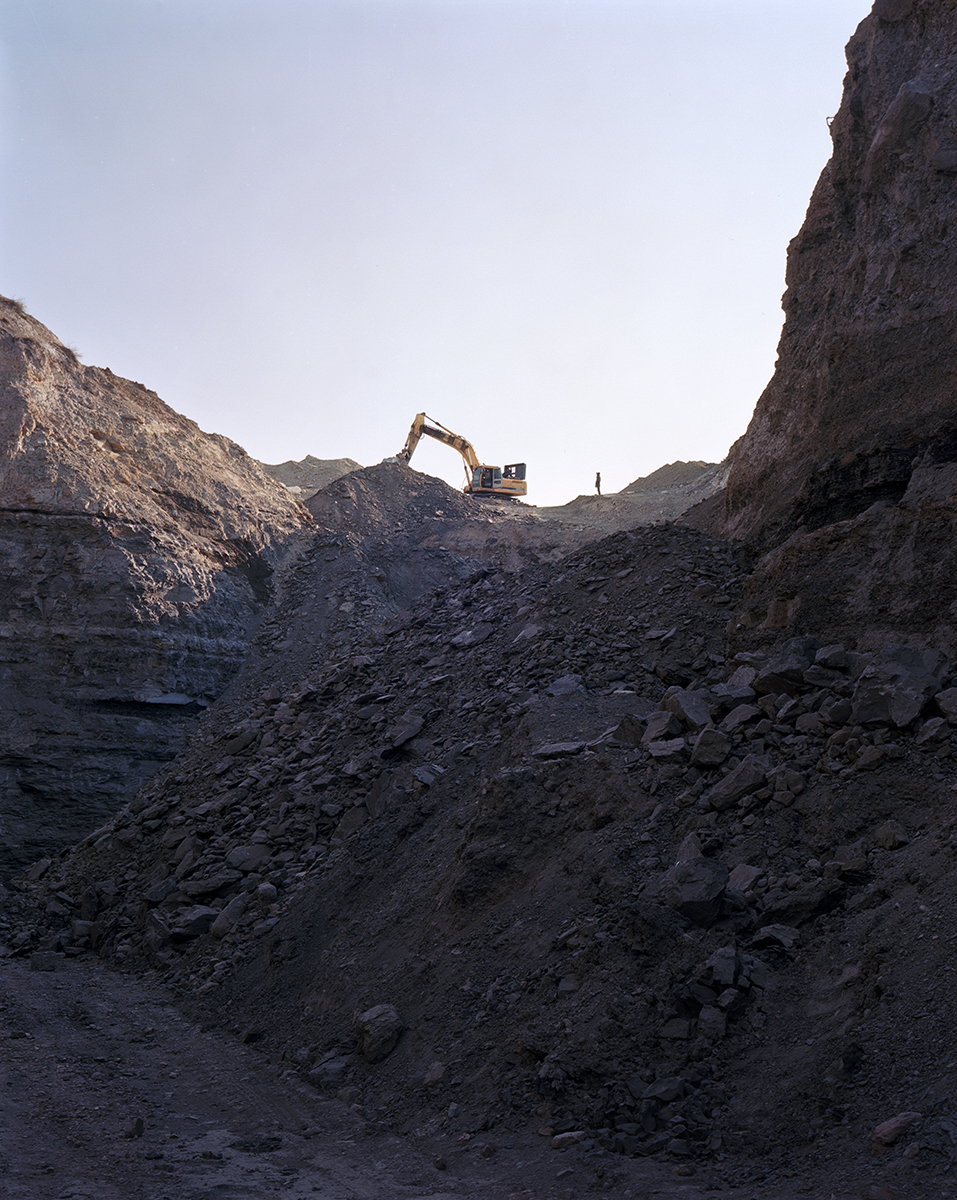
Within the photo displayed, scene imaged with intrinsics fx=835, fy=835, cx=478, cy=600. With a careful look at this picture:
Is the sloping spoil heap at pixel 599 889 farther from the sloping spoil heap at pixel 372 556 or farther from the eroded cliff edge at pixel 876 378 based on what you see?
the sloping spoil heap at pixel 372 556

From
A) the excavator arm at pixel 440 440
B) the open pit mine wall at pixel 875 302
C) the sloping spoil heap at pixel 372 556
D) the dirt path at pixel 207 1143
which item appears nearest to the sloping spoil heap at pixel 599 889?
the dirt path at pixel 207 1143

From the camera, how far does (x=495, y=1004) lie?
5016mm

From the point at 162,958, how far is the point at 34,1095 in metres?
2.57

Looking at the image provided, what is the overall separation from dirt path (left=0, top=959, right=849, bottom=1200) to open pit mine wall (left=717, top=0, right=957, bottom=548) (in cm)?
588

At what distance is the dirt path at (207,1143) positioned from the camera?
369 centimetres

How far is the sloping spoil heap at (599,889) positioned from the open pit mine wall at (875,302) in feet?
4.84

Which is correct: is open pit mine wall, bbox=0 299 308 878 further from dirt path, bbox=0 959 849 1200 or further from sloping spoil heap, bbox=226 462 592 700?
dirt path, bbox=0 959 849 1200

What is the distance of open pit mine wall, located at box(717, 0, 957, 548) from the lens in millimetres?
7191

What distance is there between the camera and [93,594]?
484 inches

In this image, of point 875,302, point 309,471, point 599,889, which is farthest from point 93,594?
point 309,471

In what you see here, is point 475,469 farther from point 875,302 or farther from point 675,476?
point 875,302

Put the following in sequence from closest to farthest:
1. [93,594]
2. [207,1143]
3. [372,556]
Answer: [207,1143]
[93,594]
[372,556]

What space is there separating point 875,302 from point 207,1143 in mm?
8238

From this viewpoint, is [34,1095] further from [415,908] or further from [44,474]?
[44,474]
